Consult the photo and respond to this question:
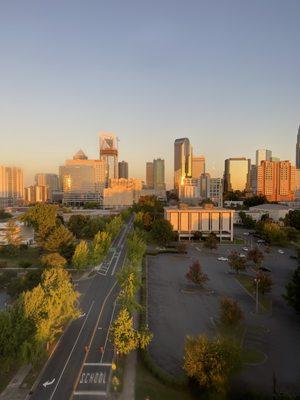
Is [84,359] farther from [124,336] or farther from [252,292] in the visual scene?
[252,292]

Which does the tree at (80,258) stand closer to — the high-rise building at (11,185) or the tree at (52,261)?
the tree at (52,261)

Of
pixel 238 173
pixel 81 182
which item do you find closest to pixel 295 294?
pixel 81 182

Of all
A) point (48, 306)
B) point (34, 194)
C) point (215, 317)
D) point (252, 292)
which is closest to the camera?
point (48, 306)

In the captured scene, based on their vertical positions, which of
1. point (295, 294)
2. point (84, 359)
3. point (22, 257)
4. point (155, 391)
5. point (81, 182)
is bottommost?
point (155, 391)

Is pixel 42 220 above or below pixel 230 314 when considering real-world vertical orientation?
above

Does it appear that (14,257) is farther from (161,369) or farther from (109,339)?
(161,369)

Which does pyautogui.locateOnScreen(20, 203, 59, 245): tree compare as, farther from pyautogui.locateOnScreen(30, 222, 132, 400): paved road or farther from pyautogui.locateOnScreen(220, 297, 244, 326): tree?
pyautogui.locateOnScreen(220, 297, 244, 326): tree

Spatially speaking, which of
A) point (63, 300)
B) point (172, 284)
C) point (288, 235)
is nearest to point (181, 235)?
point (288, 235)
